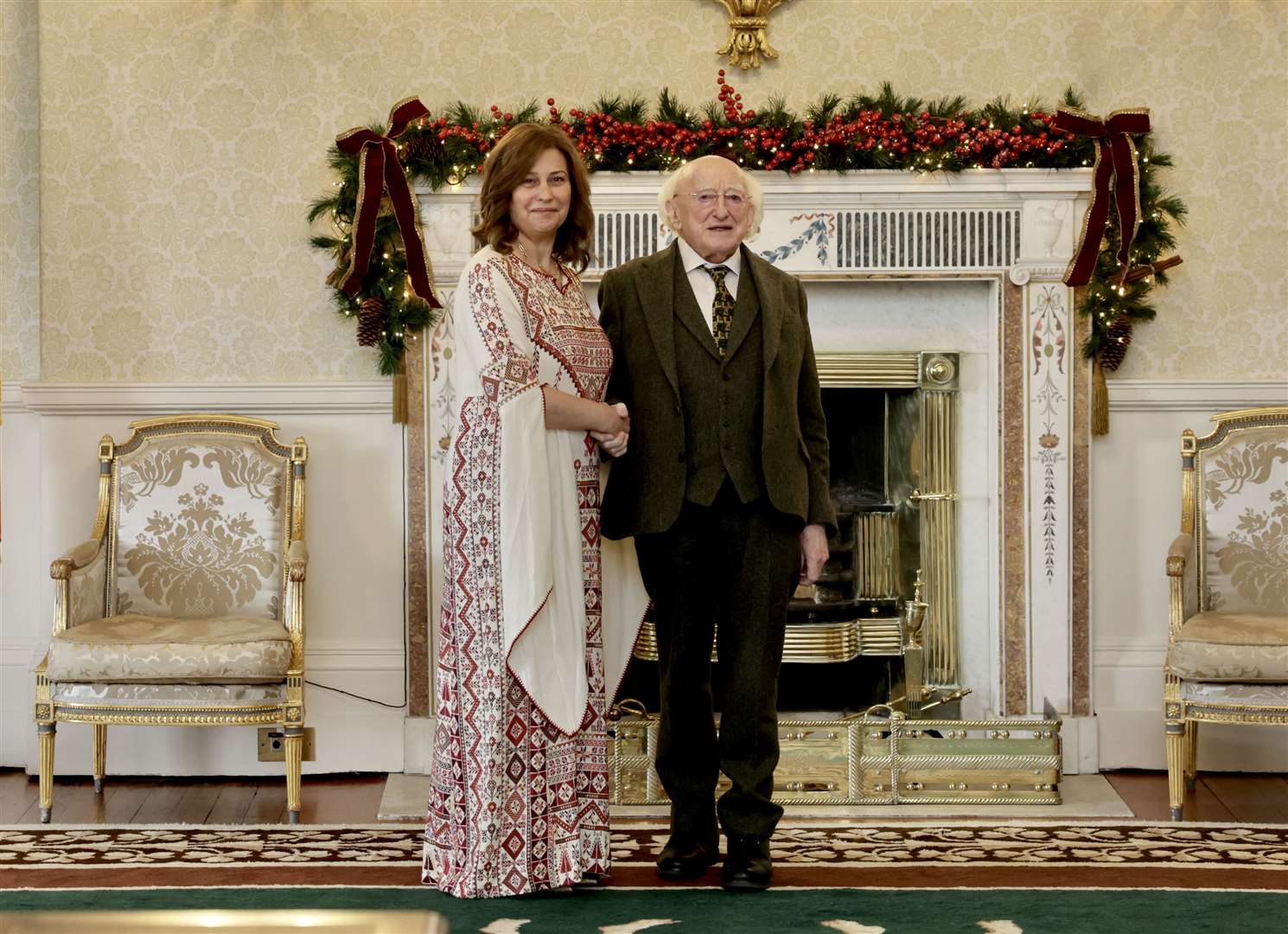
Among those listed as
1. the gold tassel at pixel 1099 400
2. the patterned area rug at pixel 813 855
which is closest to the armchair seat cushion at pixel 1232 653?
the patterned area rug at pixel 813 855

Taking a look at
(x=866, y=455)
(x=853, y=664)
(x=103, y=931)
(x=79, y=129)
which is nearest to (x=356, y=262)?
(x=79, y=129)

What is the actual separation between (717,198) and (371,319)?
162 centimetres

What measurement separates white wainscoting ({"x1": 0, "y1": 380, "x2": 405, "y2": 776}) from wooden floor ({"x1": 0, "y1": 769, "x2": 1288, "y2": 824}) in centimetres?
12

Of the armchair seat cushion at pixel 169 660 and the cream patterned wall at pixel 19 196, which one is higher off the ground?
the cream patterned wall at pixel 19 196

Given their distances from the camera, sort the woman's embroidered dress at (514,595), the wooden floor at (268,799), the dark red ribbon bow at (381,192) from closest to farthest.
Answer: the woman's embroidered dress at (514,595), the wooden floor at (268,799), the dark red ribbon bow at (381,192)

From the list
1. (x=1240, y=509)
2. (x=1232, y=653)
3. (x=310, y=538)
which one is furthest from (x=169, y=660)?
(x=1240, y=509)

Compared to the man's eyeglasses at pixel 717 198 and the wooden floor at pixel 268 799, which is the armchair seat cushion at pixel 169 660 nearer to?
the wooden floor at pixel 268 799

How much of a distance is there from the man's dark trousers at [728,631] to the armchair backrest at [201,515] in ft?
5.21

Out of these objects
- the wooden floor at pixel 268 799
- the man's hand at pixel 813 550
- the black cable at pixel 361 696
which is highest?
the man's hand at pixel 813 550

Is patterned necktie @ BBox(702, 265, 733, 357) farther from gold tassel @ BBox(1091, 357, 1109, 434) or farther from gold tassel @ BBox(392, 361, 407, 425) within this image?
gold tassel @ BBox(1091, 357, 1109, 434)

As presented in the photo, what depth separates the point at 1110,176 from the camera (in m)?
4.38

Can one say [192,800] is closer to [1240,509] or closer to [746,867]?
[746,867]

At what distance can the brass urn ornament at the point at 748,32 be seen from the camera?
452 centimetres

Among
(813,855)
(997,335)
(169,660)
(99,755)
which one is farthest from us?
(997,335)
